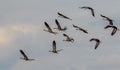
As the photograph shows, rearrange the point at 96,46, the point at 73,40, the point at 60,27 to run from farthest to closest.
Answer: the point at 96,46, the point at 60,27, the point at 73,40

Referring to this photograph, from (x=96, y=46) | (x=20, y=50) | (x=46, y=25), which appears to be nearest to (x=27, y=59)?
(x=20, y=50)

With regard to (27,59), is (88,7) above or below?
above

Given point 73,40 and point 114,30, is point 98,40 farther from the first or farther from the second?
point 73,40

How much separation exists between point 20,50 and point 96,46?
49.3 feet

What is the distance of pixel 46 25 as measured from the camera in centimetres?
8138

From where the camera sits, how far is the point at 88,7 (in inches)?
3472

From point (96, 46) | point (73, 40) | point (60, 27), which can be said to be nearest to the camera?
point (73, 40)

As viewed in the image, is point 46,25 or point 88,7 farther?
point 88,7

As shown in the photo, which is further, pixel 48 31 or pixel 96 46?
pixel 96 46

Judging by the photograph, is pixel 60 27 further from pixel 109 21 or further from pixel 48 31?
pixel 109 21

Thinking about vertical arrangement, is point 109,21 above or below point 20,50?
above

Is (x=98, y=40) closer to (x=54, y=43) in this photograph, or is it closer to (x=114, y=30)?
(x=114, y=30)

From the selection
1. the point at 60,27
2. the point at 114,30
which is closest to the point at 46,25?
the point at 60,27

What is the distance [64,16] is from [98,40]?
9.07m
